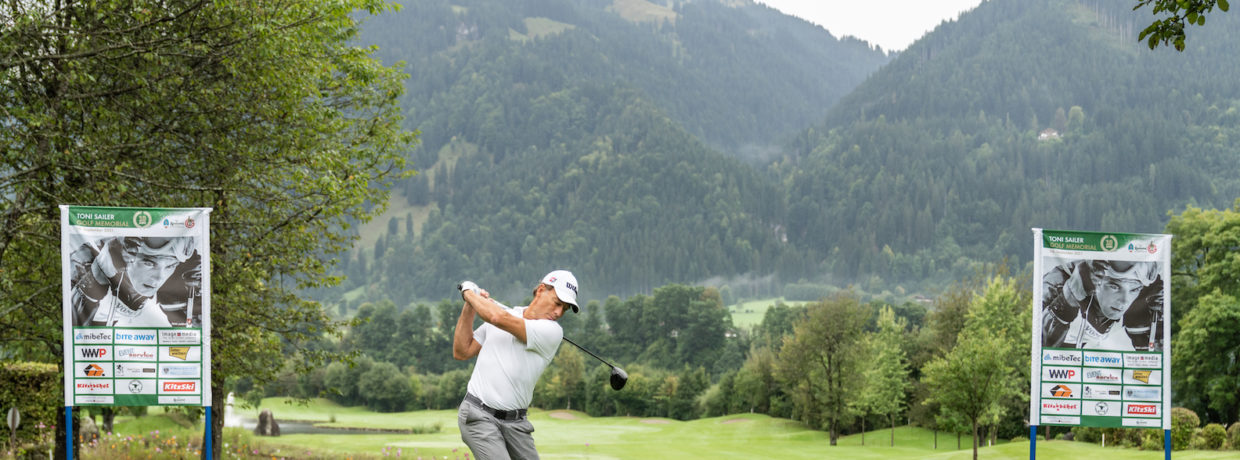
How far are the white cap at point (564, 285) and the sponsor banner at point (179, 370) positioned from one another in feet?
17.4

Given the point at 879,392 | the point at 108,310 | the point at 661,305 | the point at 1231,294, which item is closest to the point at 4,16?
the point at 108,310

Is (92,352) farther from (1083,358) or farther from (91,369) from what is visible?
(1083,358)

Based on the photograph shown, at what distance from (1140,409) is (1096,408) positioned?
609 mm

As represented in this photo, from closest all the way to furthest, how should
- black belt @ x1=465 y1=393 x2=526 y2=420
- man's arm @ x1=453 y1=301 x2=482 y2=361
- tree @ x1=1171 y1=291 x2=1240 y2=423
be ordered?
1. black belt @ x1=465 y1=393 x2=526 y2=420
2. man's arm @ x1=453 y1=301 x2=482 y2=361
3. tree @ x1=1171 y1=291 x2=1240 y2=423

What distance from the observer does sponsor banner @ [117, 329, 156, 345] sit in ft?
35.6

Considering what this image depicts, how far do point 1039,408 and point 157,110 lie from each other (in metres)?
13.4

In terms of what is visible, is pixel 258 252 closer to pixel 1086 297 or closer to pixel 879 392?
pixel 1086 297

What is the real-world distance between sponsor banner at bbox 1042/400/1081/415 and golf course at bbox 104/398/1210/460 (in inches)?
541

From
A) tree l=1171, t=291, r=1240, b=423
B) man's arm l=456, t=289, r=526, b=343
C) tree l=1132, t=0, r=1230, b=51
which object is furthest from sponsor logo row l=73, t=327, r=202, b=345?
tree l=1171, t=291, r=1240, b=423

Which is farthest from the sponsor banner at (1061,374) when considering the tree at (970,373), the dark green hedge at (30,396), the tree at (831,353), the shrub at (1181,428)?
the tree at (831,353)

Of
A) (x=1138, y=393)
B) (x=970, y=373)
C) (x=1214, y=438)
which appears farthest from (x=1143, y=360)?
(x=970, y=373)

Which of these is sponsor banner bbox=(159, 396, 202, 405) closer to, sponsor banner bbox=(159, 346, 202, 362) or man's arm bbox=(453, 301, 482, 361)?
sponsor banner bbox=(159, 346, 202, 362)

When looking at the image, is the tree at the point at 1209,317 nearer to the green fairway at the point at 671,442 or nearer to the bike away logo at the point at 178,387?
the green fairway at the point at 671,442

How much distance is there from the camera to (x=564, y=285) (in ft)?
25.9
